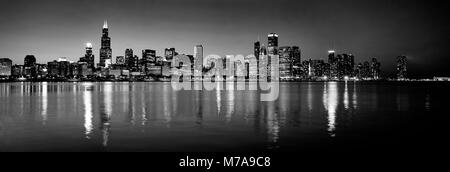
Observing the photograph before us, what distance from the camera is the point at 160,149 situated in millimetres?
15461

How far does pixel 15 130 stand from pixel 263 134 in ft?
45.7

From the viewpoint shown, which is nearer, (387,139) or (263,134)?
(387,139)
